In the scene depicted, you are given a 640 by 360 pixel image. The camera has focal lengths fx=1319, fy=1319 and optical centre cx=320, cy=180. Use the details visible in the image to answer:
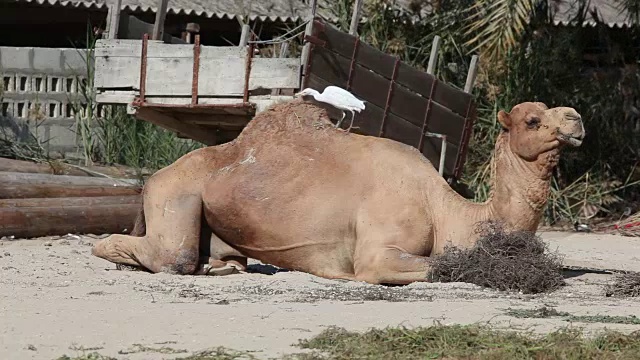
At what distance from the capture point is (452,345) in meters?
6.00

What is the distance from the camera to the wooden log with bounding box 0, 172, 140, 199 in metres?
12.2

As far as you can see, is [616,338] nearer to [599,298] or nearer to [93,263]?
[599,298]

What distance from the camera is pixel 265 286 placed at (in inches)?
332

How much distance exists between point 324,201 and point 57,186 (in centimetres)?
433

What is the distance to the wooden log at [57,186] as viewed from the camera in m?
12.2

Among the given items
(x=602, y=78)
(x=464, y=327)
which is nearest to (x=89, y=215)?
(x=464, y=327)

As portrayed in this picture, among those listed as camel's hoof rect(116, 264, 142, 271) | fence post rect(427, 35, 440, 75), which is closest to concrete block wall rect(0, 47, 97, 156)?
fence post rect(427, 35, 440, 75)

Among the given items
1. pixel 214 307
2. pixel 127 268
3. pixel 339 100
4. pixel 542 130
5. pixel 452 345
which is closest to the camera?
pixel 452 345

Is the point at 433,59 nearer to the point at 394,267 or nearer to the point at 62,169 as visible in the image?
the point at 62,169

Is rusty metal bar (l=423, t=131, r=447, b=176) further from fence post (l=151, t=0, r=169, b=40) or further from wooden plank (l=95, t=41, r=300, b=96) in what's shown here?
fence post (l=151, t=0, r=169, b=40)

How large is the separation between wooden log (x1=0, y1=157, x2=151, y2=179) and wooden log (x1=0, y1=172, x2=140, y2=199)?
0.34 meters

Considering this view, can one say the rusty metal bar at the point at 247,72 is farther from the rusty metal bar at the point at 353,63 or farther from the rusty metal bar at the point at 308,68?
the rusty metal bar at the point at 353,63

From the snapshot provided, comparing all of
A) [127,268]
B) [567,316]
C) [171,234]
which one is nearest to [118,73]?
[127,268]

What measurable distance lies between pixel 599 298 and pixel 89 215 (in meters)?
5.51
